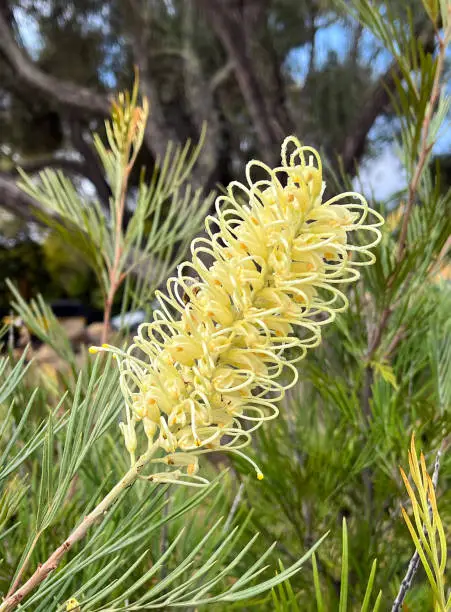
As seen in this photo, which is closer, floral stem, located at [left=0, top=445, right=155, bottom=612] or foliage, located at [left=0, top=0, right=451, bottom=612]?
floral stem, located at [left=0, top=445, right=155, bottom=612]

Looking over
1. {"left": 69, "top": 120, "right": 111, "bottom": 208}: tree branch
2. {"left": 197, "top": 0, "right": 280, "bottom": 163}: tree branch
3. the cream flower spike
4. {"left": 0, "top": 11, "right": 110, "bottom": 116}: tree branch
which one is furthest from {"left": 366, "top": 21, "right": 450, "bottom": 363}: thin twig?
{"left": 69, "top": 120, "right": 111, "bottom": 208}: tree branch

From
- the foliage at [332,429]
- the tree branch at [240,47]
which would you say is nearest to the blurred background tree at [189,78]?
the tree branch at [240,47]

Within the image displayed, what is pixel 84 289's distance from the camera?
11.6 ft

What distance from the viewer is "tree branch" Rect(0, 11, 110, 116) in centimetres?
195

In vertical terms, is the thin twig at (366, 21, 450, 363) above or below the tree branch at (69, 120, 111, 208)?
below

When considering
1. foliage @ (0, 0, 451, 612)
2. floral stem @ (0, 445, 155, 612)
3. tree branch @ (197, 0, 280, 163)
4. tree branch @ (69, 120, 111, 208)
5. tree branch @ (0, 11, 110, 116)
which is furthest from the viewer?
tree branch @ (69, 120, 111, 208)

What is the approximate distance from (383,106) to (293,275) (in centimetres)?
163

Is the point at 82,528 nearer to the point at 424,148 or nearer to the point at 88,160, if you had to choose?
the point at 424,148

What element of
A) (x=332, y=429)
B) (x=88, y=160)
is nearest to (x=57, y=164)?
(x=88, y=160)

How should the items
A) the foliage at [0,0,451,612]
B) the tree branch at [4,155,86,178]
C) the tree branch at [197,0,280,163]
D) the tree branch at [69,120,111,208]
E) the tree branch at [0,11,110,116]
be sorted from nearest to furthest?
the foliage at [0,0,451,612]
the tree branch at [197,0,280,163]
the tree branch at [0,11,110,116]
the tree branch at [69,120,111,208]
the tree branch at [4,155,86,178]

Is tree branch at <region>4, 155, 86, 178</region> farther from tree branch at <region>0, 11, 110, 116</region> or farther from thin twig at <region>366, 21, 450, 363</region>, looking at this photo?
thin twig at <region>366, 21, 450, 363</region>

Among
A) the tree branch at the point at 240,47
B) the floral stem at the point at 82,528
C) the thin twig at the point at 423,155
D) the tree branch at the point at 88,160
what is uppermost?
the tree branch at the point at 88,160

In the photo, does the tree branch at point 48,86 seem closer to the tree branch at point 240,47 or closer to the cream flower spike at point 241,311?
the tree branch at point 240,47

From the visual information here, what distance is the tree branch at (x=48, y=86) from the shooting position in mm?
1952
